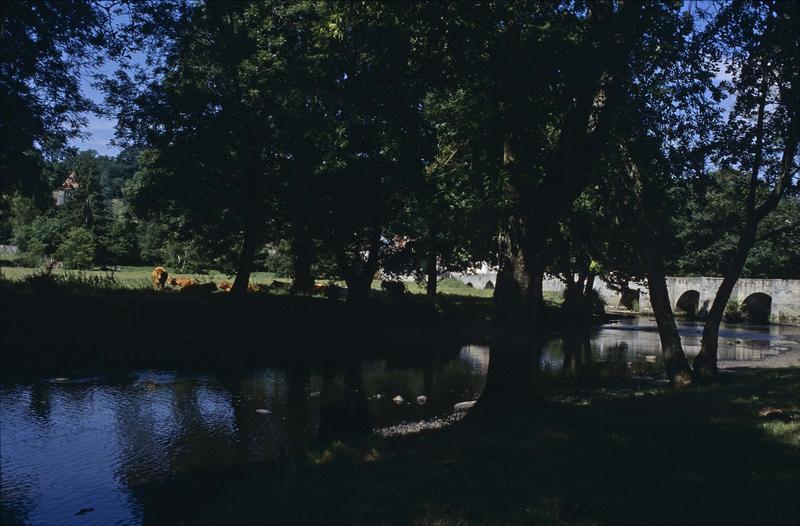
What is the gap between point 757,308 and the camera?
6319 centimetres

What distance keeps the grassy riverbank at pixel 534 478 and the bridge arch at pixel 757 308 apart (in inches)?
2317

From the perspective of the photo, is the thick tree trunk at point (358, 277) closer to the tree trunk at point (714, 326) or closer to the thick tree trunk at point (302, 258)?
the thick tree trunk at point (302, 258)

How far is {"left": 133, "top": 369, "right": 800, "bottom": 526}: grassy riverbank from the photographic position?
19.8 ft

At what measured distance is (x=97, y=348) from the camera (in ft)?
71.8

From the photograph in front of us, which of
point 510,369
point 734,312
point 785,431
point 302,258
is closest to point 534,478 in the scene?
point 785,431

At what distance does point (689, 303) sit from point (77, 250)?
204ft

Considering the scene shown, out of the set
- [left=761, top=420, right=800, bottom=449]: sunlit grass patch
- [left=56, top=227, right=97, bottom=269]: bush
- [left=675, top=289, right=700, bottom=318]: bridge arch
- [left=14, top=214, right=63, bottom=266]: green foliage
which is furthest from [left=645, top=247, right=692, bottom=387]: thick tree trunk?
[left=675, top=289, right=700, bottom=318]: bridge arch

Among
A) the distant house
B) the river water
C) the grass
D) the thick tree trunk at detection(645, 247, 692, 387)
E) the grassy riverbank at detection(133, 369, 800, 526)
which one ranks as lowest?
the river water

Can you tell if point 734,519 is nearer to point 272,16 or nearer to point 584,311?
point 272,16

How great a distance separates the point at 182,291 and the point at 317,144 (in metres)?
10.8

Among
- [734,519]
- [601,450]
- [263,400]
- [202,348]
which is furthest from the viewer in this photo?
[202,348]

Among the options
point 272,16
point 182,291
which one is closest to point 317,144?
point 272,16

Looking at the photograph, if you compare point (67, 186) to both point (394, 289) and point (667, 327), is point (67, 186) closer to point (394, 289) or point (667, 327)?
point (394, 289)

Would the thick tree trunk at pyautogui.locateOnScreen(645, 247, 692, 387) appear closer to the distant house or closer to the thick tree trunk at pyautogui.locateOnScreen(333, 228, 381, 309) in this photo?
the thick tree trunk at pyautogui.locateOnScreen(333, 228, 381, 309)
